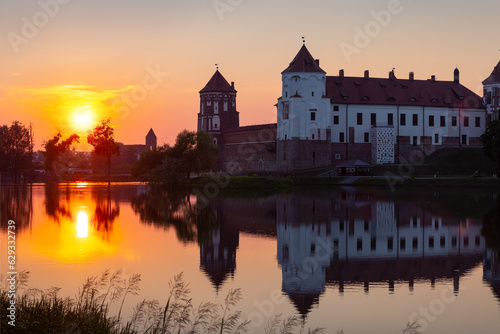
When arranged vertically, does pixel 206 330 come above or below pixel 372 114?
below

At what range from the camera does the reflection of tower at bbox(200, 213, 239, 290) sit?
635 inches

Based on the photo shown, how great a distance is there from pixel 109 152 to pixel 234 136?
19622 millimetres

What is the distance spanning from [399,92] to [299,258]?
6454 cm

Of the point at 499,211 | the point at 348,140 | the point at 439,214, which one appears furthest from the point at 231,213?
the point at 348,140

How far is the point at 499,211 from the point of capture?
32.6 meters

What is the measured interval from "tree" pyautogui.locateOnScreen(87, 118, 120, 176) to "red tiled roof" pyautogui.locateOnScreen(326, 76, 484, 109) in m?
35.8

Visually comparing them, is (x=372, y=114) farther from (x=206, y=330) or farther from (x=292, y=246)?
(x=206, y=330)

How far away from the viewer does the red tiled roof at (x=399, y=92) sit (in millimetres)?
77250

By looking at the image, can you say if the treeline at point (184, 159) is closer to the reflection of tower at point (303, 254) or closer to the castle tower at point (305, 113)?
the castle tower at point (305, 113)

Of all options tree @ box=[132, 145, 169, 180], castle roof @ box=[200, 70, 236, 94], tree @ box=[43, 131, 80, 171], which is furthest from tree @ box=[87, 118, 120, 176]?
tree @ box=[132, 145, 169, 180]

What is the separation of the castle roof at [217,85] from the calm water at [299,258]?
216 feet

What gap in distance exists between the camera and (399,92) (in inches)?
3140

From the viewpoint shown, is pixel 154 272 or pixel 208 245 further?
pixel 208 245

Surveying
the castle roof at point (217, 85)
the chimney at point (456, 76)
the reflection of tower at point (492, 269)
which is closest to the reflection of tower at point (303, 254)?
the reflection of tower at point (492, 269)
